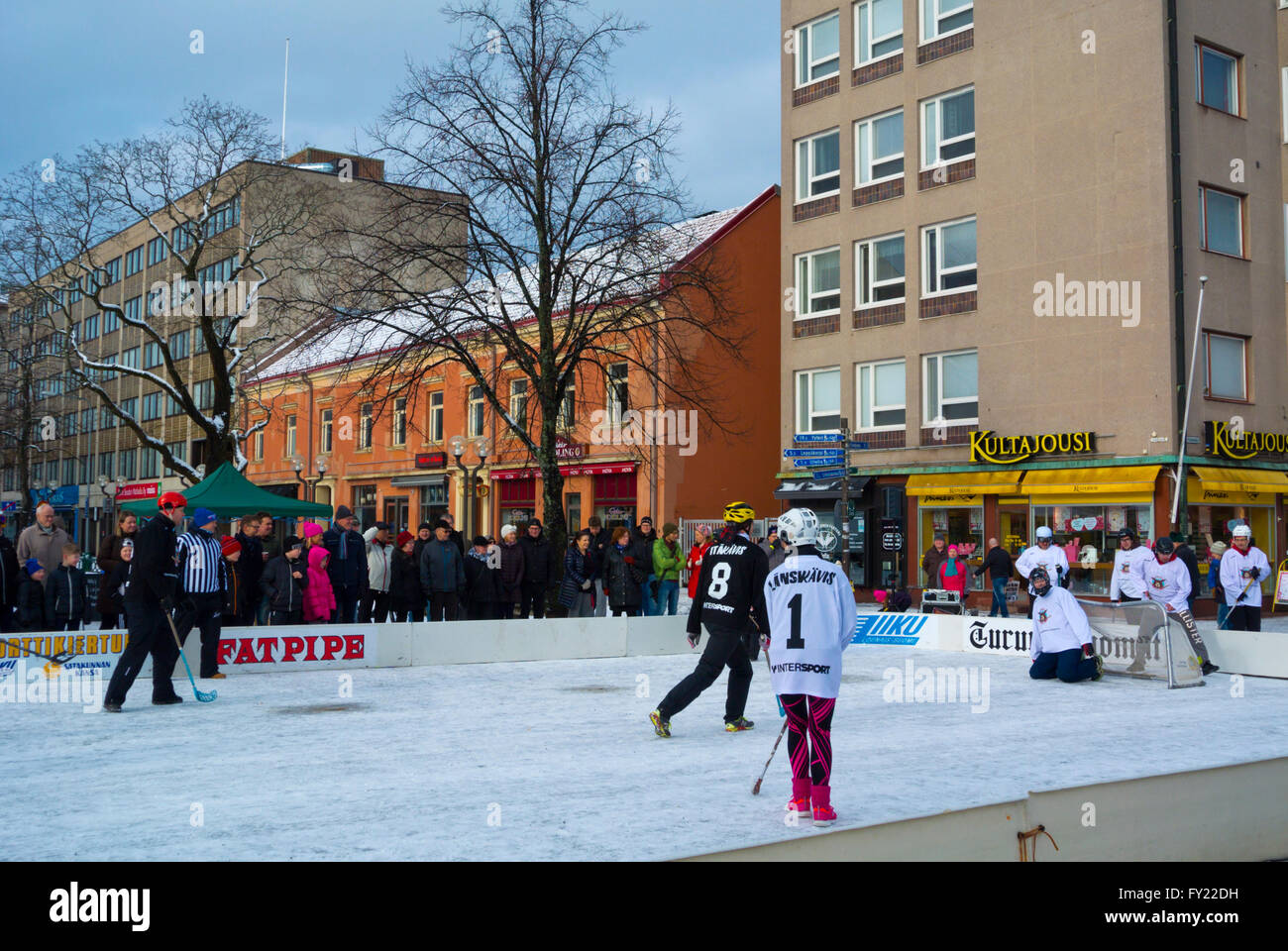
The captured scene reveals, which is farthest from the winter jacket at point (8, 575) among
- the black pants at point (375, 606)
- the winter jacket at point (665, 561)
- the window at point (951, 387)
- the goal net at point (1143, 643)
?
the window at point (951, 387)

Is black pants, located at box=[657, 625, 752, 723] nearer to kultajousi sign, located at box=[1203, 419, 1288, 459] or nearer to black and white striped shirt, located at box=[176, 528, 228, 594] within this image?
black and white striped shirt, located at box=[176, 528, 228, 594]

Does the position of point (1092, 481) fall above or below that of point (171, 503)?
above

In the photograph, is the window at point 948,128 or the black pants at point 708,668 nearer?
the black pants at point 708,668

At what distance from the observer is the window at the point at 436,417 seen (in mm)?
43416

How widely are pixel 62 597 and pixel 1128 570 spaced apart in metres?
14.0

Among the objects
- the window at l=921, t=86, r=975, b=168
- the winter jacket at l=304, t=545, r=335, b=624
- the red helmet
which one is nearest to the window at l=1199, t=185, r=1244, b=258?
the window at l=921, t=86, r=975, b=168

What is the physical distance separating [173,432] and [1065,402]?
46.8 m

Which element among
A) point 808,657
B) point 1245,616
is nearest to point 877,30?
point 1245,616

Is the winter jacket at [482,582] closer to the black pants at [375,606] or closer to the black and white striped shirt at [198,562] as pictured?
the black pants at [375,606]

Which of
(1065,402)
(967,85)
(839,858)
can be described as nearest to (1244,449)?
(1065,402)

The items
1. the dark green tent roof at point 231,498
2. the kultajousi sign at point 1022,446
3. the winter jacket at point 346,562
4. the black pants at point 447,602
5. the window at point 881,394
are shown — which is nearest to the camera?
the winter jacket at point 346,562

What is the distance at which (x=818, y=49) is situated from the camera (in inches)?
1352

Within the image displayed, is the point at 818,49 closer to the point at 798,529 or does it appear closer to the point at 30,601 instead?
the point at 30,601

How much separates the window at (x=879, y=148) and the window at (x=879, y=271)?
5.58 feet
